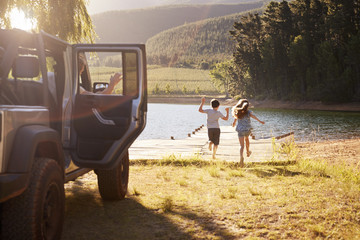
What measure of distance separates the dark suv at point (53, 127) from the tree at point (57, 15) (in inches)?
188

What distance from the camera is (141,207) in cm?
592

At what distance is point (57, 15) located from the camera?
411 inches

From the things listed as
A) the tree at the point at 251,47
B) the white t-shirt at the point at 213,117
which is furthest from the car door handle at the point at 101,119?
the tree at the point at 251,47

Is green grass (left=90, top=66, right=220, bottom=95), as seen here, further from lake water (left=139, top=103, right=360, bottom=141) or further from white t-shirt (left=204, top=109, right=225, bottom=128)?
white t-shirt (left=204, top=109, right=225, bottom=128)

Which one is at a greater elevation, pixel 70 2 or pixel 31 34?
pixel 70 2

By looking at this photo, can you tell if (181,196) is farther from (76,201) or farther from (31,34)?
(31,34)

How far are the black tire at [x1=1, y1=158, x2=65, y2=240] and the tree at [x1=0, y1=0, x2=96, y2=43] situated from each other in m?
7.14

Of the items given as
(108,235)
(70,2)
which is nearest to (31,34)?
(108,235)

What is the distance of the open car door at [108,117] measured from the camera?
4.80 m

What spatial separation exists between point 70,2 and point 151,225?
7.56 meters

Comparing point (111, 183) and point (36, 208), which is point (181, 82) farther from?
point (36, 208)

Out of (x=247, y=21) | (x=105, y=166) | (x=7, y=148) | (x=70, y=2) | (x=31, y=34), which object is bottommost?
(x=105, y=166)

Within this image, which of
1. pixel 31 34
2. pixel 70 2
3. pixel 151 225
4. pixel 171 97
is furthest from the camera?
A: pixel 171 97

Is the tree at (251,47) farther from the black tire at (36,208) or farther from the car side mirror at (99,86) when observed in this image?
the black tire at (36,208)
